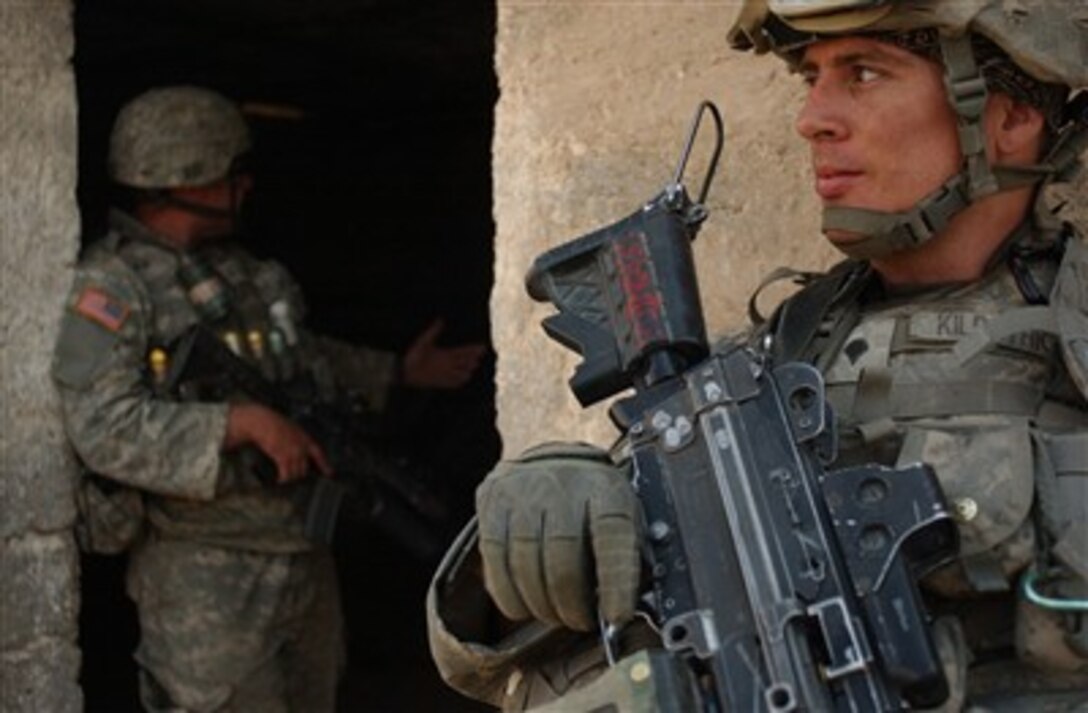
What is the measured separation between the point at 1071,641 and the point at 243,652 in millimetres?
3302

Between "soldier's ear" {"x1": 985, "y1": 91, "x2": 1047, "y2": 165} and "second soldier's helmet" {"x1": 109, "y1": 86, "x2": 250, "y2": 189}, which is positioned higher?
"soldier's ear" {"x1": 985, "y1": 91, "x2": 1047, "y2": 165}

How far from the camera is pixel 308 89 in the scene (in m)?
7.86

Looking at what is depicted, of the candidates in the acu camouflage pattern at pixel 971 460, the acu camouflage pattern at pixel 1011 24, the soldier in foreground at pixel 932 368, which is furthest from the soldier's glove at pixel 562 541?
the acu camouflage pattern at pixel 1011 24

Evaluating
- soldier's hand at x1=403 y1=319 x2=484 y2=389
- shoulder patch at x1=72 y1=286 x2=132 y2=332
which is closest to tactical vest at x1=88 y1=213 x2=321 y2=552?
shoulder patch at x1=72 y1=286 x2=132 y2=332

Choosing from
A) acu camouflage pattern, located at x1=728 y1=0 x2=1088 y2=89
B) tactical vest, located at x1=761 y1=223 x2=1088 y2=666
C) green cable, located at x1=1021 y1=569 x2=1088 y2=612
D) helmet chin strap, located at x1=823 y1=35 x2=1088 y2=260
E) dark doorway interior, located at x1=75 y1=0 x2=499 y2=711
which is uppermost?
acu camouflage pattern, located at x1=728 y1=0 x2=1088 y2=89

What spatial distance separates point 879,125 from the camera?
8.69 ft

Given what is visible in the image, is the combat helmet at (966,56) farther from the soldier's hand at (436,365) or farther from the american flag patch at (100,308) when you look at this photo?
the soldier's hand at (436,365)

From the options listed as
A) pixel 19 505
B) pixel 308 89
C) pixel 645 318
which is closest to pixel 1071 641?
pixel 645 318

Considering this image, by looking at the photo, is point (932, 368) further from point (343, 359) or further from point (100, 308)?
point (343, 359)

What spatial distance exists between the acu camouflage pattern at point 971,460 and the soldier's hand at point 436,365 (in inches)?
130

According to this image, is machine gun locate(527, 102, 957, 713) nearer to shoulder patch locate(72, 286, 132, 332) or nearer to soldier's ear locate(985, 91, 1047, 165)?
soldier's ear locate(985, 91, 1047, 165)

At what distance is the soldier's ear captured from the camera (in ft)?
8.92

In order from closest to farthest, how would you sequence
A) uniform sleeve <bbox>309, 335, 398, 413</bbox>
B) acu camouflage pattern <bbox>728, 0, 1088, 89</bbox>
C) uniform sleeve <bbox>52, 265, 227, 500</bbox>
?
1. acu camouflage pattern <bbox>728, 0, 1088, 89</bbox>
2. uniform sleeve <bbox>52, 265, 227, 500</bbox>
3. uniform sleeve <bbox>309, 335, 398, 413</bbox>

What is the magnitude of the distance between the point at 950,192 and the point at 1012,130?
131mm
